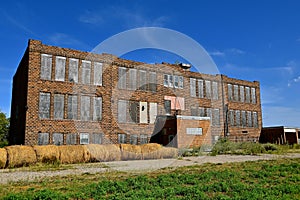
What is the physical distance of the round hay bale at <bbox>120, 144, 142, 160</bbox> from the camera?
54.4 feet

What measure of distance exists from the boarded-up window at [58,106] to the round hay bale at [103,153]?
337 inches

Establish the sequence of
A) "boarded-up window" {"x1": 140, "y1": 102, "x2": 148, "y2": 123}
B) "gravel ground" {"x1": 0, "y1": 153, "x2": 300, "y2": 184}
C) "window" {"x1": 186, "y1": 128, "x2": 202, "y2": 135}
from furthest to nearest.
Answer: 1. "boarded-up window" {"x1": 140, "y1": 102, "x2": 148, "y2": 123}
2. "window" {"x1": 186, "y1": 128, "x2": 202, "y2": 135}
3. "gravel ground" {"x1": 0, "y1": 153, "x2": 300, "y2": 184}

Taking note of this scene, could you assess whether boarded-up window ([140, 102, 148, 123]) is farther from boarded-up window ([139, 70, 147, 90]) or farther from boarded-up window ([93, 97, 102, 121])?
boarded-up window ([93, 97, 102, 121])

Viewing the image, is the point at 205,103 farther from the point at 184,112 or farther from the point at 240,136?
A: the point at 240,136

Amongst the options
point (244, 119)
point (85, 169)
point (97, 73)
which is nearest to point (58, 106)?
point (97, 73)

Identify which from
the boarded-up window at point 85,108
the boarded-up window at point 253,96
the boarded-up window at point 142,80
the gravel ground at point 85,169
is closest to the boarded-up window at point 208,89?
the boarded-up window at point 253,96

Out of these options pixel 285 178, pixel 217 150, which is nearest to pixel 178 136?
pixel 217 150

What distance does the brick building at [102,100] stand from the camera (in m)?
22.6

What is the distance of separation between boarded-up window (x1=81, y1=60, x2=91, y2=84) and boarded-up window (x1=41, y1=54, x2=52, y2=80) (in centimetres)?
293

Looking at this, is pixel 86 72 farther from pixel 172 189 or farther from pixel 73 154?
pixel 172 189

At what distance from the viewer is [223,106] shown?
35.4 meters

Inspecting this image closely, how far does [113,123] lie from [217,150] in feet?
32.7

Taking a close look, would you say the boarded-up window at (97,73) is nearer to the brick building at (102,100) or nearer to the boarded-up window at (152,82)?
the brick building at (102,100)

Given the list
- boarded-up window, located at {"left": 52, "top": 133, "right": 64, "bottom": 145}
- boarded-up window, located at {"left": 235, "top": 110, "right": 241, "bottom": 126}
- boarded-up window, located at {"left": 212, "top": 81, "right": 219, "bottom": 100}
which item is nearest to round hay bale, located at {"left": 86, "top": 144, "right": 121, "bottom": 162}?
boarded-up window, located at {"left": 52, "top": 133, "right": 64, "bottom": 145}
